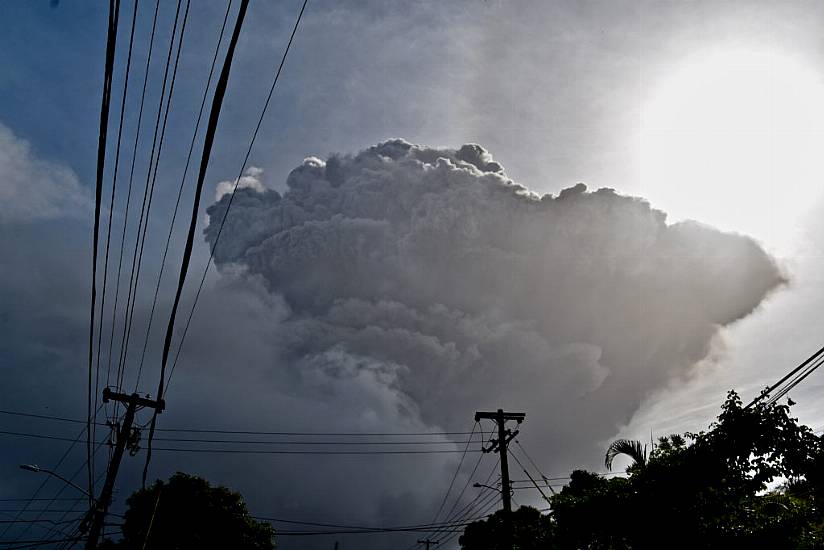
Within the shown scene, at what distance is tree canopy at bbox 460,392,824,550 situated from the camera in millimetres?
7969

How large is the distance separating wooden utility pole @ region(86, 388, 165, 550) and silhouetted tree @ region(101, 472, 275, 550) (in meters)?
16.7

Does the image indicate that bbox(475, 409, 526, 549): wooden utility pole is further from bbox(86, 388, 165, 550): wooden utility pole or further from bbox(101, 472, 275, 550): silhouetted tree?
bbox(101, 472, 275, 550): silhouetted tree

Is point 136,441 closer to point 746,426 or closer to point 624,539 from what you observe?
point 624,539

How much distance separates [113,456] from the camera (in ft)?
62.4

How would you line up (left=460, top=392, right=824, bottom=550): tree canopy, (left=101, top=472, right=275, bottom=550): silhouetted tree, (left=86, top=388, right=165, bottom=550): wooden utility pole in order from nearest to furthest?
(left=460, top=392, right=824, bottom=550): tree canopy → (left=86, top=388, right=165, bottom=550): wooden utility pole → (left=101, top=472, right=275, bottom=550): silhouetted tree

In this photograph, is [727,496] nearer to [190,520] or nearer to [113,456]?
[113,456]

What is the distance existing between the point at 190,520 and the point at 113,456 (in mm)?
20732

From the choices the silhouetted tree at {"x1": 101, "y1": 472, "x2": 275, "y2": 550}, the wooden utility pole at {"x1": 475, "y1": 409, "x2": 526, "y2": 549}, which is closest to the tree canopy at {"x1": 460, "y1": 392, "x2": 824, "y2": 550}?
the wooden utility pole at {"x1": 475, "y1": 409, "x2": 526, "y2": 549}

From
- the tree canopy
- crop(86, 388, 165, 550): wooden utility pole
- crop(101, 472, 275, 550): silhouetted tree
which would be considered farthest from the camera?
crop(101, 472, 275, 550): silhouetted tree

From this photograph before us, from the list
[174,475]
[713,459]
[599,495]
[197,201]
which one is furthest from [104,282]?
[174,475]

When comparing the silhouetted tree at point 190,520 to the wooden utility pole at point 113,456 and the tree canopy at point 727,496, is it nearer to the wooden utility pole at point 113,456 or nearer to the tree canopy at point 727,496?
the wooden utility pole at point 113,456

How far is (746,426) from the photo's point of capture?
8453 millimetres

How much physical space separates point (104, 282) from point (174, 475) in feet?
111

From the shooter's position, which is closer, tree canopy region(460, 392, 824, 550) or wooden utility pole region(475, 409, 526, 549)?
tree canopy region(460, 392, 824, 550)
